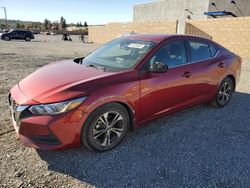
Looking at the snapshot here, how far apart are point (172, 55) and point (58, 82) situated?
1.96 meters

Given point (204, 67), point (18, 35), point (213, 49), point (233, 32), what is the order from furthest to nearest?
point (18, 35) < point (233, 32) < point (213, 49) < point (204, 67)

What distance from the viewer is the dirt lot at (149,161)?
2729 mm

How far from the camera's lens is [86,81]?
121 inches

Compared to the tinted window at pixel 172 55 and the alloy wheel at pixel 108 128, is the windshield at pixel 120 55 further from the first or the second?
the alloy wheel at pixel 108 128

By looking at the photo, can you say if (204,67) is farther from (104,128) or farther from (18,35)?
(18,35)

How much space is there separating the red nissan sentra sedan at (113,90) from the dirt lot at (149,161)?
11.2 inches

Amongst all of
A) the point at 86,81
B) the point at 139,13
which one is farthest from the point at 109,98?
the point at 139,13

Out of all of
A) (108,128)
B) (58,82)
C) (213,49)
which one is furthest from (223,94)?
(58,82)

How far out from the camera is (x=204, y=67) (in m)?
4.44

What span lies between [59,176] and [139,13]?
3857cm

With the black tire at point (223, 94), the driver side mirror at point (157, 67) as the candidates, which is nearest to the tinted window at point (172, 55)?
the driver side mirror at point (157, 67)

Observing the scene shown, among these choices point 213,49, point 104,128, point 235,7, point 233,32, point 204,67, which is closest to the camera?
point 104,128

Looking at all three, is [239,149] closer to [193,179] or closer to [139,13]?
[193,179]

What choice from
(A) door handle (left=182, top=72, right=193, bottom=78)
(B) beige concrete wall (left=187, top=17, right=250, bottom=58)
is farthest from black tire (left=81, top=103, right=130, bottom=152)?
(B) beige concrete wall (left=187, top=17, right=250, bottom=58)
